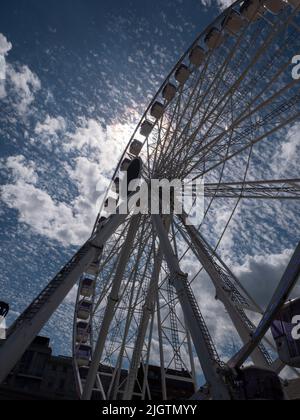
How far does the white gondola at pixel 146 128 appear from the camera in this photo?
1961 cm

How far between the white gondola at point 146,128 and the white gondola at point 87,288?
365 inches

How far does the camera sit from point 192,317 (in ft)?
27.8

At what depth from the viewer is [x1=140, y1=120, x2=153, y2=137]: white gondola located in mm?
19609

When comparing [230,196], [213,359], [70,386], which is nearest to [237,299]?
[213,359]

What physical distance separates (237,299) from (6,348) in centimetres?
689

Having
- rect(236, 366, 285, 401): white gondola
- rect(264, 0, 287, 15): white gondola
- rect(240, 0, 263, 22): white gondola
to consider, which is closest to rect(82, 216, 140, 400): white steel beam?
rect(236, 366, 285, 401): white gondola

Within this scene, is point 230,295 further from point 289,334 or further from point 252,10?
point 252,10

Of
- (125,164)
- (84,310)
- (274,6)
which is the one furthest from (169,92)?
(84,310)

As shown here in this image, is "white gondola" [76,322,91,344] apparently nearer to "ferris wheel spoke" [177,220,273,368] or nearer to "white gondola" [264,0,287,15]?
"ferris wheel spoke" [177,220,273,368]

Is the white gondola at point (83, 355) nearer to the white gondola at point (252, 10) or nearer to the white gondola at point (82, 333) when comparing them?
the white gondola at point (82, 333)

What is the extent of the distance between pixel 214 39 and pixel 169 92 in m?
3.81

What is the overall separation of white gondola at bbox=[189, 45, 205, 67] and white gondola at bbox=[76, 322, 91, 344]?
1498 centimetres

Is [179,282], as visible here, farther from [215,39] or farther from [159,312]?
[215,39]
